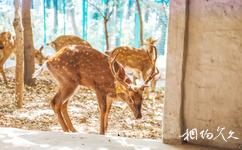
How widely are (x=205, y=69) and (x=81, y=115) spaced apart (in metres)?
4.37

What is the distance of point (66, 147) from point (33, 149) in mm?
227

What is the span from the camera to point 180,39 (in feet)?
9.45

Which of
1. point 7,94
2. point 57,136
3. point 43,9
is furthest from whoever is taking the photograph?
point 43,9

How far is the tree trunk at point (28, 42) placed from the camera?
29.5ft

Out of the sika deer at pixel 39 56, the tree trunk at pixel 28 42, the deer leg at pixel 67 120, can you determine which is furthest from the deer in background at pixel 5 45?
the deer leg at pixel 67 120

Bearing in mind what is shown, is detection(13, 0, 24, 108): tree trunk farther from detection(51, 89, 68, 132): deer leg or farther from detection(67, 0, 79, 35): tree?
detection(67, 0, 79, 35): tree

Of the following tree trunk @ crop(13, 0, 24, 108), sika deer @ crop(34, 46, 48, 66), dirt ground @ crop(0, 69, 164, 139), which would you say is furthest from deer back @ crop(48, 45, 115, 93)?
sika deer @ crop(34, 46, 48, 66)

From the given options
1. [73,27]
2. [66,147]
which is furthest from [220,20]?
[73,27]

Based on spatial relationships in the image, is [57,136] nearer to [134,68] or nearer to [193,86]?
[193,86]

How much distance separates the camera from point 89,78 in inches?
227

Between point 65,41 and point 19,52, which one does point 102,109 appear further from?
point 65,41

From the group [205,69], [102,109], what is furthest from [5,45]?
[205,69]

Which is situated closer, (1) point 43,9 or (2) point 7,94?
(2) point 7,94

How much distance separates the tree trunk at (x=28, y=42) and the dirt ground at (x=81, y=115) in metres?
0.48
